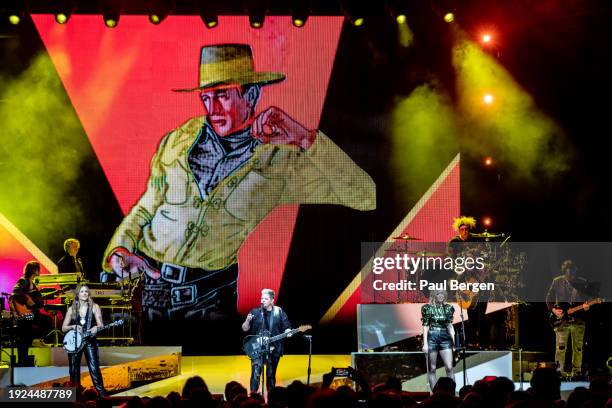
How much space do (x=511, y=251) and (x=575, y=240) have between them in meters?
1.18

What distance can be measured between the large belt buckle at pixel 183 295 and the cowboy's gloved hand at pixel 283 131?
2711 millimetres

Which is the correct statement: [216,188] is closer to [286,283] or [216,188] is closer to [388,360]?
[286,283]

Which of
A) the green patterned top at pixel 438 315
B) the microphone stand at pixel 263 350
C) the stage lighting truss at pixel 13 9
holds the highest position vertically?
the stage lighting truss at pixel 13 9

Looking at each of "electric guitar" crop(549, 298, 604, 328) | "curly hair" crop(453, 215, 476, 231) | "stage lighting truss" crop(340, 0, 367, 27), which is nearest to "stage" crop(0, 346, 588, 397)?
"electric guitar" crop(549, 298, 604, 328)

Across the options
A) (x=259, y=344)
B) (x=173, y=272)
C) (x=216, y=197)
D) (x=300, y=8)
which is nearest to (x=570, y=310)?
(x=259, y=344)

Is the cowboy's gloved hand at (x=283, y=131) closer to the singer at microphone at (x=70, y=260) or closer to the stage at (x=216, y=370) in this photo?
the singer at microphone at (x=70, y=260)

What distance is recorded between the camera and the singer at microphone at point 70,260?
13.5m

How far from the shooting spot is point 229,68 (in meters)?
14.2

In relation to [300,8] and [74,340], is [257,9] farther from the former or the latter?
[74,340]

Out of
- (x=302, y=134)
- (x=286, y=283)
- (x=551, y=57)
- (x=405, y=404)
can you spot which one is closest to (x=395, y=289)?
(x=286, y=283)

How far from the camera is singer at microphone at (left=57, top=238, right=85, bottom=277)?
13.5m

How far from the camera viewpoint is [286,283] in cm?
1420

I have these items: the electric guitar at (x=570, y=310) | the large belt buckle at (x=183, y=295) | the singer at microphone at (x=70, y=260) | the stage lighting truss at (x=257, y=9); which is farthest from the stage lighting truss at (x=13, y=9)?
the electric guitar at (x=570, y=310)

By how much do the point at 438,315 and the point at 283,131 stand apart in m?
5.01
